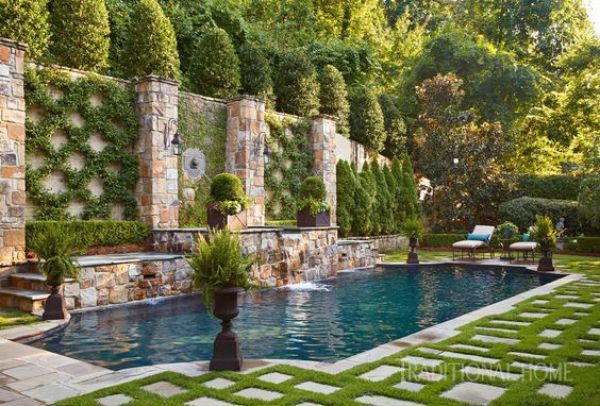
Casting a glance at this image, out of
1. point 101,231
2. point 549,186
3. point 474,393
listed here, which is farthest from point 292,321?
point 549,186

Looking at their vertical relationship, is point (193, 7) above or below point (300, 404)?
above

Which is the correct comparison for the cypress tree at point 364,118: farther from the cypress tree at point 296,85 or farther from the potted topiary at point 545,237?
the potted topiary at point 545,237

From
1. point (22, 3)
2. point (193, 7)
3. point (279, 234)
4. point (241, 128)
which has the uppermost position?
point (193, 7)

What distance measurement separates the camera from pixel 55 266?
7555 mm

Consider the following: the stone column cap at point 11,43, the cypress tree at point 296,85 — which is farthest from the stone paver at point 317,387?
the cypress tree at point 296,85

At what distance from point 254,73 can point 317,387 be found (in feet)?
49.5

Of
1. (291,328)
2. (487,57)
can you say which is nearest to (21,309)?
(291,328)

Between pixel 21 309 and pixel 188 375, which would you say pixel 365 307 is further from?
pixel 21 309

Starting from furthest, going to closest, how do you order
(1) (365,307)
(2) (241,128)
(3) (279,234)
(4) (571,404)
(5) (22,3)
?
(2) (241,128) < (3) (279,234) < (5) (22,3) < (1) (365,307) < (4) (571,404)

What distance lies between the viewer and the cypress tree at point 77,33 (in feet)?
41.4

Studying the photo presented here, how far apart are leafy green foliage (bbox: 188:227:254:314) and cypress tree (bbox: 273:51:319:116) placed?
14387 millimetres

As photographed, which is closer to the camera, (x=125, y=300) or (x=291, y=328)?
(x=291, y=328)

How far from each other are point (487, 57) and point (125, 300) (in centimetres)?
2306

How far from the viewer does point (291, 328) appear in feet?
24.0
